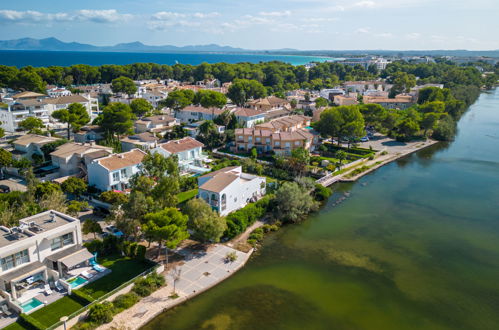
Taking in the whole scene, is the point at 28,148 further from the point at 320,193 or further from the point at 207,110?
the point at 320,193

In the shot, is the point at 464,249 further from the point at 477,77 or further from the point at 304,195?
the point at 477,77

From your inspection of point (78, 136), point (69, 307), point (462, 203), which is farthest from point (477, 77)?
point (69, 307)

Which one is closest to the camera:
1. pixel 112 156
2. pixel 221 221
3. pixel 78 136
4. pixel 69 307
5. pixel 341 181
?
pixel 69 307

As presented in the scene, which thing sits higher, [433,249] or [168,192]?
[168,192]

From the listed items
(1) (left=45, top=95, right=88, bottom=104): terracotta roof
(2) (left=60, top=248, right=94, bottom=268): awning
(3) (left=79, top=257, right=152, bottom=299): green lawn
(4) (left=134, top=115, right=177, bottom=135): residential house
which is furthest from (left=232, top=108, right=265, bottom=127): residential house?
(2) (left=60, top=248, right=94, bottom=268): awning

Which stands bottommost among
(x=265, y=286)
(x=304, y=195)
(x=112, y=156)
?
(x=265, y=286)

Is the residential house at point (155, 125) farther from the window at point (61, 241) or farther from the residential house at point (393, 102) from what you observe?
the residential house at point (393, 102)
